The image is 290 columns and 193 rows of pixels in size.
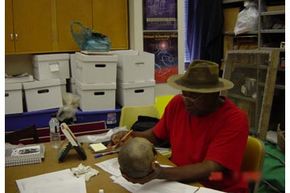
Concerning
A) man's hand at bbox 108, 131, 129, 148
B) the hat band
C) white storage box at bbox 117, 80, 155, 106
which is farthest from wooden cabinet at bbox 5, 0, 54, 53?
the hat band

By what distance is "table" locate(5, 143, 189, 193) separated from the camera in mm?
1416

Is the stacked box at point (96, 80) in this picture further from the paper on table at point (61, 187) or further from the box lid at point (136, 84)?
the paper on table at point (61, 187)

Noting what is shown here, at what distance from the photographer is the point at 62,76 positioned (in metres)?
3.56

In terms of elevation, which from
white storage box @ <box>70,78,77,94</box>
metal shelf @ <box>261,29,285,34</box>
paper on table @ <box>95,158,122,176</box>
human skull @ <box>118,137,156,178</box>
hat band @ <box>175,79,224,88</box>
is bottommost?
paper on table @ <box>95,158,122,176</box>

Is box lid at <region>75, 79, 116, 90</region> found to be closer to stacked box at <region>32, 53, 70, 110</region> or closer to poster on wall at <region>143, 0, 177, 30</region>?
stacked box at <region>32, 53, 70, 110</region>

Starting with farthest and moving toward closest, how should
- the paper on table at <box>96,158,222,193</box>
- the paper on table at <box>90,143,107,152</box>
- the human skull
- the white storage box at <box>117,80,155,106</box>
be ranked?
the white storage box at <box>117,80,155,106</box>
the paper on table at <box>90,143,107,152</box>
the paper on table at <box>96,158,222,193</box>
the human skull

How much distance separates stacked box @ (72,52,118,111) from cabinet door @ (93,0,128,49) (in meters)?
0.55

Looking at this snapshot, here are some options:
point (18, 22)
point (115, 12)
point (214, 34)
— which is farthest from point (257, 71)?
point (18, 22)

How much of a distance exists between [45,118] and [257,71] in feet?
7.37

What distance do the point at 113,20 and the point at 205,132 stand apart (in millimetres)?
2482

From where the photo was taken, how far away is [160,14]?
12.5 ft

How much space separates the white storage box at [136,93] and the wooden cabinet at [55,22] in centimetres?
69
